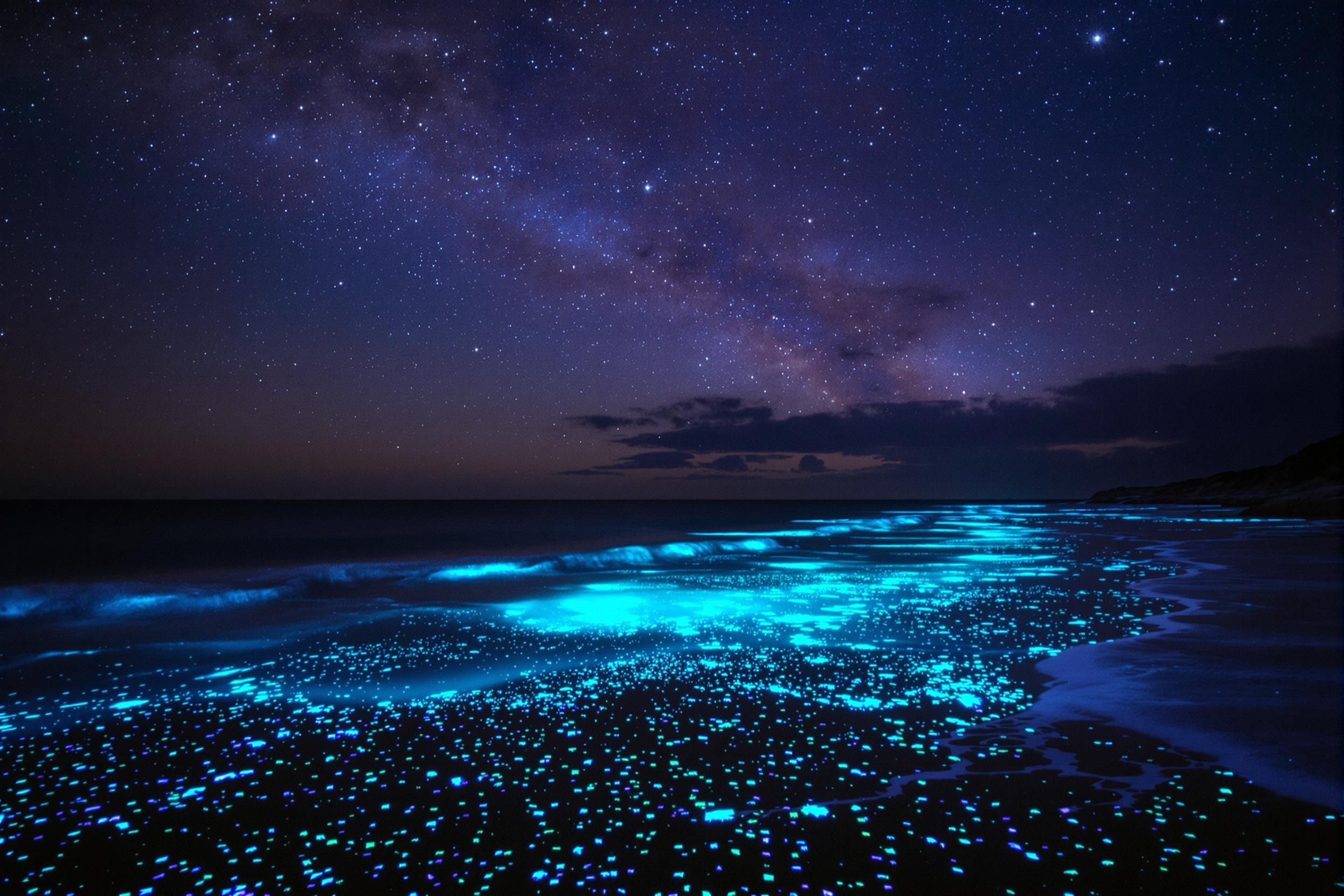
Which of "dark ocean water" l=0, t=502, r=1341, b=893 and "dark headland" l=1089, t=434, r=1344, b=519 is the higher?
"dark ocean water" l=0, t=502, r=1341, b=893

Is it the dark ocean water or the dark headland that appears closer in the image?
the dark ocean water

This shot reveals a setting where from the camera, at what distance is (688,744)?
192 inches

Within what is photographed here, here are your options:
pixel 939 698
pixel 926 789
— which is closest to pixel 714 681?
pixel 939 698

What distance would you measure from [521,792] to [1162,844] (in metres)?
3.88

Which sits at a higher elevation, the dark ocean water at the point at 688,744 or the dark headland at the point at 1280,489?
the dark ocean water at the point at 688,744

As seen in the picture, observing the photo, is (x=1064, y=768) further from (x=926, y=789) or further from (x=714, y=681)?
(x=714, y=681)

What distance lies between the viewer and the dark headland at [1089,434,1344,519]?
123ft

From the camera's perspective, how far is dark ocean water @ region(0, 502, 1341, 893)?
3.34 m

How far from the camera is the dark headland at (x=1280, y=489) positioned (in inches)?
1471

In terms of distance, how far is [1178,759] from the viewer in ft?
14.6

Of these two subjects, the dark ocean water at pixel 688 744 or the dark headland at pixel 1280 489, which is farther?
the dark headland at pixel 1280 489

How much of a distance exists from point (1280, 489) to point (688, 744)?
8248 centimetres

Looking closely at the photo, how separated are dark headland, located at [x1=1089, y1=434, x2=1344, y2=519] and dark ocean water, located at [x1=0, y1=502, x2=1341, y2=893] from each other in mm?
35606

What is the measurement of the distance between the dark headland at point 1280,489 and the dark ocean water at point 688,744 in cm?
3561
